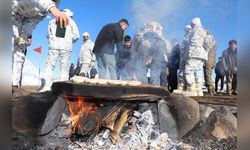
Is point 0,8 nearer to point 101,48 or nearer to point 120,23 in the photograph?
point 120,23

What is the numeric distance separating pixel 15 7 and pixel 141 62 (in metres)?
1.02

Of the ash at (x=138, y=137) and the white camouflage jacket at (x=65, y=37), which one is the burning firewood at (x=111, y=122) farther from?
the white camouflage jacket at (x=65, y=37)

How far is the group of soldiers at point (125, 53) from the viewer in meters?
2.36

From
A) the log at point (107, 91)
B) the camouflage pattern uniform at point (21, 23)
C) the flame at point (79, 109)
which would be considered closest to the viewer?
the camouflage pattern uniform at point (21, 23)

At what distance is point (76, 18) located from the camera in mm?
2314

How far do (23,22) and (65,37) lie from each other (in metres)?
0.31

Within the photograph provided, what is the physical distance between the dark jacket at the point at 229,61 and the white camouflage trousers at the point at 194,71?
0.98ft

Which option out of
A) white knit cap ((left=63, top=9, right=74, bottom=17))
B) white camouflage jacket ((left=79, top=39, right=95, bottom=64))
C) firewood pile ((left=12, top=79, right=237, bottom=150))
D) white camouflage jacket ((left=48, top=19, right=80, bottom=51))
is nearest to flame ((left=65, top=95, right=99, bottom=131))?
firewood pile ((left=12, top=79, right=237, bottom=150))

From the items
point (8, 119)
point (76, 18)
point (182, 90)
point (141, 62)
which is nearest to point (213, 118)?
point (182, 90)

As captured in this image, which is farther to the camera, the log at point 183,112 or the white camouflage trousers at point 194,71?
the white camouflage trousers at point 194,71

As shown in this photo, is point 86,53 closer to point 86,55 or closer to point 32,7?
point 86,55

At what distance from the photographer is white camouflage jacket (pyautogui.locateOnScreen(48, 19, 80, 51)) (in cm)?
234

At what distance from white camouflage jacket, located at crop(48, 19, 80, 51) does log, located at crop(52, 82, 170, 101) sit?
270mm

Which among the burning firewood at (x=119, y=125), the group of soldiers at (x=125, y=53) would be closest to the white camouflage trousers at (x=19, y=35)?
the group of soldiers at (x=125, y=53)
